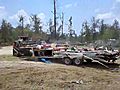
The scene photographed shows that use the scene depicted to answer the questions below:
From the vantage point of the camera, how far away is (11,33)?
296ft

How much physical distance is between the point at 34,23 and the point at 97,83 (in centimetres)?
8292

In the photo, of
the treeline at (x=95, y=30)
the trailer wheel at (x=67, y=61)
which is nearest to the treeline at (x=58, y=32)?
the treeline at (x=95, y=30)

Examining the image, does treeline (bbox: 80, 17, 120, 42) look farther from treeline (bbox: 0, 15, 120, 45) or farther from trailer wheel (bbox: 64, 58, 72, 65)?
trailer wheel (bbox: 64, 58, 72, 65)

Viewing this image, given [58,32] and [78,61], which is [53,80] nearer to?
[78,61]

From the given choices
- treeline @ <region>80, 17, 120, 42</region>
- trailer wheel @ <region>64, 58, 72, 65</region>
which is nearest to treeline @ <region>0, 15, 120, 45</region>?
treeline @ <region>80, 17, 120, 42</region>

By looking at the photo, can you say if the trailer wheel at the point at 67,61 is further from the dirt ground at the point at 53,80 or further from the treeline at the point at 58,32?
the treeline at the point at 58,32

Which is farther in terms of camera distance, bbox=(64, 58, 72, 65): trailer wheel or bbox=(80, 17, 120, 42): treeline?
bbox=(80, 17, 120, 42): treeline

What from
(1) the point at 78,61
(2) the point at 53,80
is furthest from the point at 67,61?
(2) the point at 53,80

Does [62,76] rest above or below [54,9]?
below

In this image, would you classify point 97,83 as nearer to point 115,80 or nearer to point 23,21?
point 115,80

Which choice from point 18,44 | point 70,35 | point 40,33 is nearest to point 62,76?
point 18,44

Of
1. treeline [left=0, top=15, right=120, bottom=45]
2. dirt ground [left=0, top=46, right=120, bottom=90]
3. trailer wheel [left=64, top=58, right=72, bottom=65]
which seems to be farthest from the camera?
treeline [left=0, top=15, right=120, bottom=45]

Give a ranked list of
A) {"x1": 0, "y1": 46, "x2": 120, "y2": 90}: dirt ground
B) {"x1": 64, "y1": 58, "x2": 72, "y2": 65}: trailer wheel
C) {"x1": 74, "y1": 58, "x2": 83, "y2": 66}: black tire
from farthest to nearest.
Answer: {"x1": 64, "y1": 58, "x2": 72, "y2": 65}: trailer wheel < {"x1": 74, "y1": 58, "x2": 83, "y2": 66}: black tire < {"x1": 0, "y1": 46, "x2": 120, "y2": 90}: dirt ground

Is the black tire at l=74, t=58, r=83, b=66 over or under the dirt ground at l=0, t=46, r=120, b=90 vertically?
over
